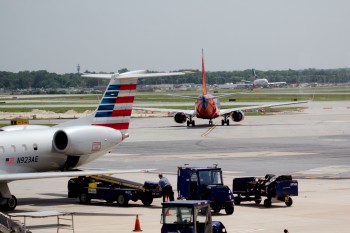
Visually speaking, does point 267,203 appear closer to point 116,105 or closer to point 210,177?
point 210,177

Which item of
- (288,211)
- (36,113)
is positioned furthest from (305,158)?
(36,113)

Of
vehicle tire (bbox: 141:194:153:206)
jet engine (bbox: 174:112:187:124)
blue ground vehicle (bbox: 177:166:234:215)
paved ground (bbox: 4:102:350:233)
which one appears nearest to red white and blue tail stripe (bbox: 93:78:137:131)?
paved ground (bbox: 4:102:350:233)

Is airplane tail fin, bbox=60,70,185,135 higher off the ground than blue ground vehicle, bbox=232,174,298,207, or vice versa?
airplane tail fin, bbox=60,70,185,135

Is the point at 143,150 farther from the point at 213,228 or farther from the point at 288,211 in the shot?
the point at 213,228

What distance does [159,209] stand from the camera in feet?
149

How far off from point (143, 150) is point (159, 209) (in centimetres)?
3526

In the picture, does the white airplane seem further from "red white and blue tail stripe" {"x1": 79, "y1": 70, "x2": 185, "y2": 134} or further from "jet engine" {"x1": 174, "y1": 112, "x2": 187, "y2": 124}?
"jet engine" {"x1": 174, "y1": 112, "x2": 187, "y2": 124}

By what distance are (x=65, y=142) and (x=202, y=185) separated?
25.5ft

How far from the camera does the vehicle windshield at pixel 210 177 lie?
148 ft

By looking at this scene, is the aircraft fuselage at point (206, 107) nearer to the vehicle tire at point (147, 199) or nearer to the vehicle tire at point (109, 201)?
the vehicle tire at point (109, 201)

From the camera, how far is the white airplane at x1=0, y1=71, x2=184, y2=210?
1797 inches

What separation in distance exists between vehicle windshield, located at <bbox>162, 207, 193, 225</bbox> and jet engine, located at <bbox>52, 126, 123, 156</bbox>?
564 inches

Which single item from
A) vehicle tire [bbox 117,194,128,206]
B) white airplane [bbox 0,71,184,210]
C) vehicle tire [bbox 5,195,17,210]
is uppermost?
white airplane [bbox 0,71,184,210]

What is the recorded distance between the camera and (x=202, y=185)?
44.8 metres
